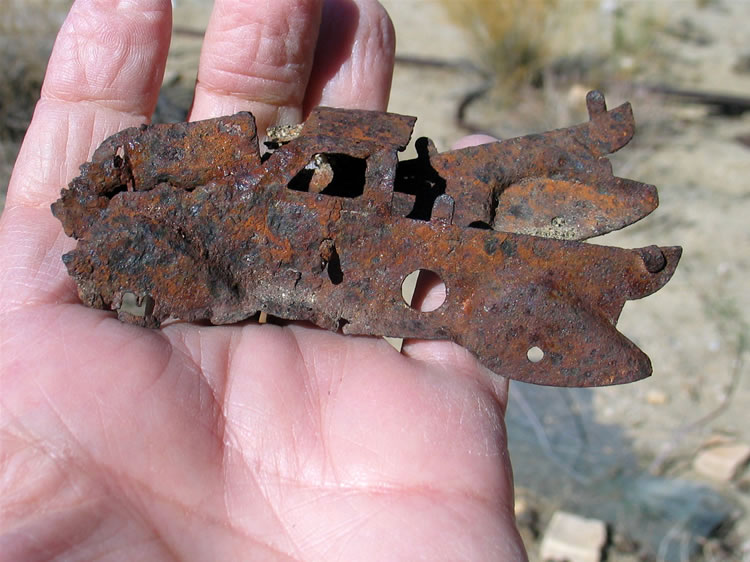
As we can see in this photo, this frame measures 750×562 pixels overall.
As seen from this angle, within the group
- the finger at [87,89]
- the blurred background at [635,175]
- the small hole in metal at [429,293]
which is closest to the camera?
the small hole in metal at [429,293]

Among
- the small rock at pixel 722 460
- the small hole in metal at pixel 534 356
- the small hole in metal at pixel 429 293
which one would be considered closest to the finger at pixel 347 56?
→ the small hole in metal at pixel 429 293

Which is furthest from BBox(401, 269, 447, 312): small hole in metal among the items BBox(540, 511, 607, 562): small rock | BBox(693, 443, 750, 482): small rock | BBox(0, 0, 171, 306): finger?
BBox(693, 443, 750, 482): small rock

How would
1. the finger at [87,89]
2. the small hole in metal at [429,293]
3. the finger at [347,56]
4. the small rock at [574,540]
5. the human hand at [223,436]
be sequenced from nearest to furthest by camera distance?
1. the human hand at [223,436]
2. the small hole in metal at [429,293]
3. the finger at [87,89]
4. the finger at [347,56]
5. the small rock at [574,540]

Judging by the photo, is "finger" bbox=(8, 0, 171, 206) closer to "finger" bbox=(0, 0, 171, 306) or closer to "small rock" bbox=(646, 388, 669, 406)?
"finger" bbox=(0, 0, 171, 306)

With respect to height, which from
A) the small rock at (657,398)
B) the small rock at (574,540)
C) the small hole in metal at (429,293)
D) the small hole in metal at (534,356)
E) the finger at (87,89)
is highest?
the finger at (87,89)

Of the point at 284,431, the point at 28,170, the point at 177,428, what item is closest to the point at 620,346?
the point at 284,431

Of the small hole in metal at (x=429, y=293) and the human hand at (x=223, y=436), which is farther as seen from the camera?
the small hole in metal at (x=429, y=293)

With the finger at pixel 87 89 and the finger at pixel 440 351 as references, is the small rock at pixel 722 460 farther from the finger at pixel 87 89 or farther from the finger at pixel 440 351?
the finger at pixel 87 89

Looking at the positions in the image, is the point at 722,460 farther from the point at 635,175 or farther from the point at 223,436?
the point at 635,175
